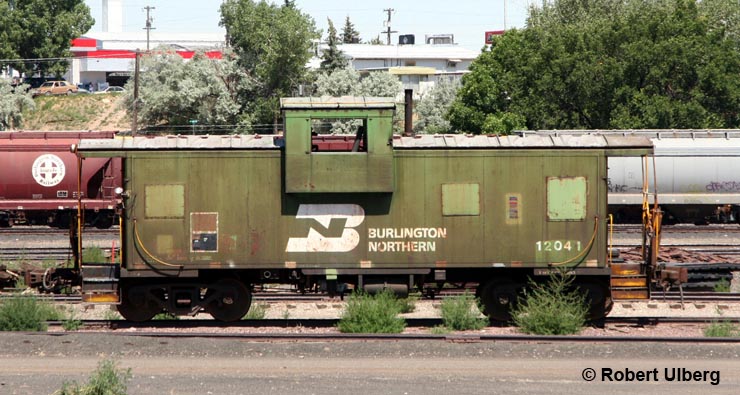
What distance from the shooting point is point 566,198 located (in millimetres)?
17344

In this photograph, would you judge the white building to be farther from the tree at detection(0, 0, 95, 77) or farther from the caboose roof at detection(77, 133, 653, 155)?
the caboose roof at detection(77, 133, 653, 155)

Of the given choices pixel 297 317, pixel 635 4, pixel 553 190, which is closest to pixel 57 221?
pixel 297 317

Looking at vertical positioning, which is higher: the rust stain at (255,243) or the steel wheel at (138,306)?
the rust stain at (255,243)

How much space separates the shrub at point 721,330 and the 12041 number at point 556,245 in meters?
2.58

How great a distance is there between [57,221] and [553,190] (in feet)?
69.5

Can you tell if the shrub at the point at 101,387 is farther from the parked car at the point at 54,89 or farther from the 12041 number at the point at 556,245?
the parked car at the point at 54,89

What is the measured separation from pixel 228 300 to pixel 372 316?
275cm

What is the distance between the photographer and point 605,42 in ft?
155

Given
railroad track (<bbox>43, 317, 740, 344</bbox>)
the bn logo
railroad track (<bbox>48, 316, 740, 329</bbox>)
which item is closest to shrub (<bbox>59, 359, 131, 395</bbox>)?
railroad track (<bbox>43, 317, 740, 344</bbox>)

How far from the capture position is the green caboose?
56.1 ft

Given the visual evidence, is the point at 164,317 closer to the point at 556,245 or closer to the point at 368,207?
the point at 368,207

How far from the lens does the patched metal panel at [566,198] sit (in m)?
17.3

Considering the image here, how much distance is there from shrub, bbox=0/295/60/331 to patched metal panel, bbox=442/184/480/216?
7.35 metres

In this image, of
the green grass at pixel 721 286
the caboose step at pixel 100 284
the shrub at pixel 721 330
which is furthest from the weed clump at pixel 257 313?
the green grass at pixel 721 286
